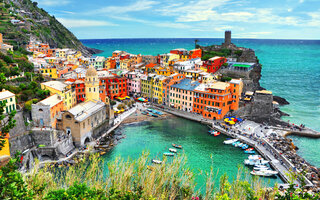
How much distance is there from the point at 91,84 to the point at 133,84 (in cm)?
2554

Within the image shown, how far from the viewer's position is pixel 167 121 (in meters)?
63.8

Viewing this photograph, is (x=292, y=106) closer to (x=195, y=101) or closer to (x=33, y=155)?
(x=195, y=101)

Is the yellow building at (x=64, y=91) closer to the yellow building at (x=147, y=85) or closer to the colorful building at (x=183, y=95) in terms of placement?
the yellow building at (x=147, y=85)

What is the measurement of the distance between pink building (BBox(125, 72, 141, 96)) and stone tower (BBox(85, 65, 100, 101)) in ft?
77.1

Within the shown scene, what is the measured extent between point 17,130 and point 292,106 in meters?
75.1

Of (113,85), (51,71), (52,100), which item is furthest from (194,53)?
(52,100)

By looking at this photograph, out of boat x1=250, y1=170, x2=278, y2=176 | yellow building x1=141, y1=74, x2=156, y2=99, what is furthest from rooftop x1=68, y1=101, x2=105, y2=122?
boat x1=250, y1=170, x2=278, y2=176

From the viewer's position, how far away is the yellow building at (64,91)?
5331 centimetres

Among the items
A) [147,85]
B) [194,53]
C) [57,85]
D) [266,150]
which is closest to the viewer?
[266,150]

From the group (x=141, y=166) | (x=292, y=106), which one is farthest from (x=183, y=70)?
(x=141, y=166)

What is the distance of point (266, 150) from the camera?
47719 millimetres

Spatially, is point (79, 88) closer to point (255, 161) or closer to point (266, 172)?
point (255, 161)

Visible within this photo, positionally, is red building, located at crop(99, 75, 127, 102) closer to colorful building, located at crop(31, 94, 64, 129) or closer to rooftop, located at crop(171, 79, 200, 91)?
rooftop, located at crop(171, 79, 200, 91)

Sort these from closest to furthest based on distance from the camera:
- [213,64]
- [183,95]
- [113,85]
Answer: [183,95]
[113,85]
[213,64]
